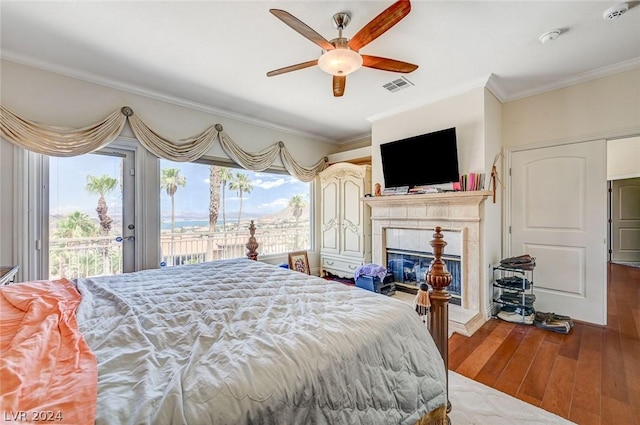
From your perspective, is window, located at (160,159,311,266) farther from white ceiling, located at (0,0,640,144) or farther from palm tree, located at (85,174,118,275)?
white ceiling, located at (0,0,640,144)

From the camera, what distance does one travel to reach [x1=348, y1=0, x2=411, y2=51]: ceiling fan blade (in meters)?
1.54

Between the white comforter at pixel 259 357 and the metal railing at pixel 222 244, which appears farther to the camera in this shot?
the metal railing at pixel 222 244

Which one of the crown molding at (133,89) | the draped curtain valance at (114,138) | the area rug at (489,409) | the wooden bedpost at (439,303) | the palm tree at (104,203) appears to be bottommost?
the area rug at (489,409)

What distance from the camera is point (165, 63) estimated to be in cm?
264

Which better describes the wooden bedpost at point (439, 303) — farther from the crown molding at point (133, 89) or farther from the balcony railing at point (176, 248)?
the crown molding at point (133, 89)

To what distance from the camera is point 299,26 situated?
1.70 m

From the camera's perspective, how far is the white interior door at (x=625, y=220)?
5898mm

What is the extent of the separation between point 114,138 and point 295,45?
2.20m

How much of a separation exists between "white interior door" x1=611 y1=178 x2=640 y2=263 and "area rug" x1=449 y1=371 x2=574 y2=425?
22.4ft

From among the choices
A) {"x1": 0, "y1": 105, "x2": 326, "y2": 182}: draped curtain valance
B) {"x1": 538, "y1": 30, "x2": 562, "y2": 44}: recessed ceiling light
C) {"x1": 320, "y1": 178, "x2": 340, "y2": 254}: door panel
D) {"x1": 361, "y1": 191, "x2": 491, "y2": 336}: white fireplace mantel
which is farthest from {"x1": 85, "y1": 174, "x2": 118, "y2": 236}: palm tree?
{"x1": 538, "y1": 30, "x2": 562, "y2": 44}: recessed ceiling light

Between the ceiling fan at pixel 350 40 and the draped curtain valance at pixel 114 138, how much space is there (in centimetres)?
184

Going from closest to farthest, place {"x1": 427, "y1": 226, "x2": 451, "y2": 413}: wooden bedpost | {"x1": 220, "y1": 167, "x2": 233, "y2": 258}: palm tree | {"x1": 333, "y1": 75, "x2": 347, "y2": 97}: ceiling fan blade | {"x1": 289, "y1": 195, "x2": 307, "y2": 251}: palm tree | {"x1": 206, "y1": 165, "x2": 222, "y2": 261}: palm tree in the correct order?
{"x1": 427, "y1": 226, "x2": 451, "y2": 413}: wooden bedpost, {"x1": 333, "y1": 75, "x2": 347, "y2": 97}: ceiling fan blade, {"x1": 206, "y1": 165, "x2": 222, "y2": 261}: palm tree, {"x1": 220, "y1": 167, "x2": 233, "y2": 258}: palm tree, {"x1": 289, "y1": 195, "x2": 307, "y2": 251}: palm tree

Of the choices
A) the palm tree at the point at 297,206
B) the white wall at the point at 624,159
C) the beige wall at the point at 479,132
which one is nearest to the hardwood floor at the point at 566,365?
the beige wall at the point at 479,132

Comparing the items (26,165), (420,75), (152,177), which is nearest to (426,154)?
(420,75)
